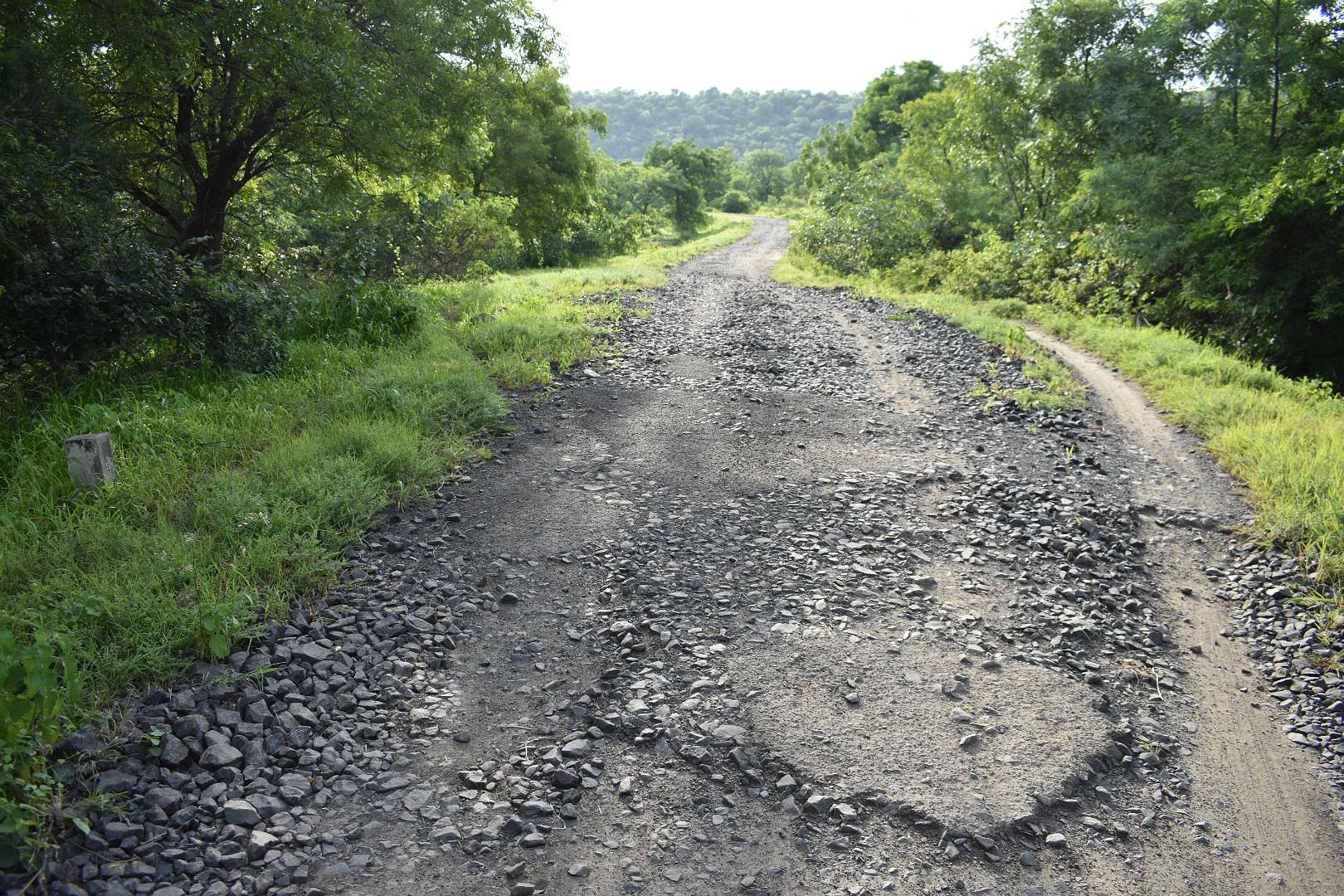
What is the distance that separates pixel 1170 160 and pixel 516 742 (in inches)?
582

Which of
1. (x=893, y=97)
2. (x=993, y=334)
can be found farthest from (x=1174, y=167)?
(x=893, y=97)

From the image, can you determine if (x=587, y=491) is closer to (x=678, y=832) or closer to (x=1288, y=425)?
(x=678, y=832)

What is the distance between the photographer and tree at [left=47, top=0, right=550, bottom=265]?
7539mm

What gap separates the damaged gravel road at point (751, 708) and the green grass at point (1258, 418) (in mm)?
345

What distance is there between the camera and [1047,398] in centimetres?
915

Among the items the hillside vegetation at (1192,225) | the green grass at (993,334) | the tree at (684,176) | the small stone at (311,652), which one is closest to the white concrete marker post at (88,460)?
the small stone at (311,652)

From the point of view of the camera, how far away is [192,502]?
519 cm

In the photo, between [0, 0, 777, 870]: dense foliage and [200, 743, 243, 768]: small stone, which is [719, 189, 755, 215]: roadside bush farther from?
[200, 743, 243, 768]: small stone

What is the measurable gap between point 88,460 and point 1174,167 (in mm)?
15497

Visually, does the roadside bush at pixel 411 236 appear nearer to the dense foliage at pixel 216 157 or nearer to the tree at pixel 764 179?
the dense foliage at pixel 216 157

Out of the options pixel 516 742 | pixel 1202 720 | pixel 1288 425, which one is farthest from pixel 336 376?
pixel 1288 425

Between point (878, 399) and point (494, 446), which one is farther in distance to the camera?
point (878, 399)

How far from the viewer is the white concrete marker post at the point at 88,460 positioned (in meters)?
5.14

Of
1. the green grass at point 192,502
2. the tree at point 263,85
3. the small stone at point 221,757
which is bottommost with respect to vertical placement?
the small stone at point 221,757
